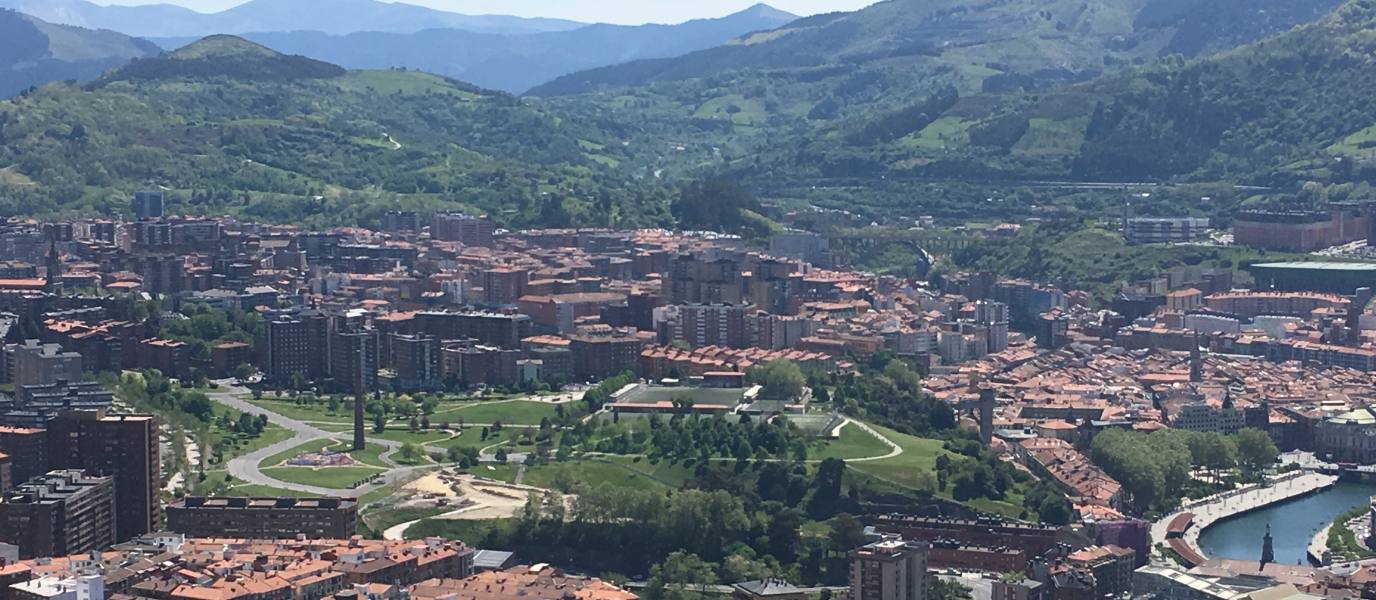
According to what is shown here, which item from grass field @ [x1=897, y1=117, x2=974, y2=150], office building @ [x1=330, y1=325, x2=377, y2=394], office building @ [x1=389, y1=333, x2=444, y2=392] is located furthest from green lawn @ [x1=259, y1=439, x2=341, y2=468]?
grass field @ [x1=897, y1=117, x2=974, y2=150]

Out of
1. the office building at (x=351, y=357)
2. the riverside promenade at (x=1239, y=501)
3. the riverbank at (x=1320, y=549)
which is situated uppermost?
the office building at (x=351, y=357)

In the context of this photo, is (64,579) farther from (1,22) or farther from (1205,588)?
(1,22)

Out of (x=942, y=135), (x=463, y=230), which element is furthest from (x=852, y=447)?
(x=942, y=135)

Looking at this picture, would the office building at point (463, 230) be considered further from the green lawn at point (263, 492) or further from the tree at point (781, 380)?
the green lawn at point (263, 492)

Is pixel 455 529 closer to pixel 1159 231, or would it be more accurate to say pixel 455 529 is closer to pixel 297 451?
pixel 297 451

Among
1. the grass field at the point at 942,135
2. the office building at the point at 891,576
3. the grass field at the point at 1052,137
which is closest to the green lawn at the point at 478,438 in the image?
the office building at the point at 891,576
